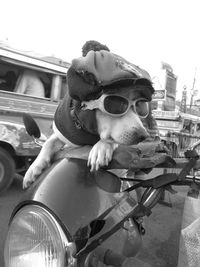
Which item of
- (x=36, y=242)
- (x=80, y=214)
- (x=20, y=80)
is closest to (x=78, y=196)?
(x=80, y=214)

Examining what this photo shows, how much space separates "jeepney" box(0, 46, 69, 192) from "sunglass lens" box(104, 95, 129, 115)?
3.11 m

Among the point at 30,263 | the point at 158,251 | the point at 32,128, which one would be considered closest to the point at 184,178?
the point at 30,263

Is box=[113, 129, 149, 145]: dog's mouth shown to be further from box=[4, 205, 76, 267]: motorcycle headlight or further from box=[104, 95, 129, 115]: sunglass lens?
box=[4, 205, 76, 267]: motorcycle headlight

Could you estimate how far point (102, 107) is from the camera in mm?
1233

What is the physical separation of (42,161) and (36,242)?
0.72 metres

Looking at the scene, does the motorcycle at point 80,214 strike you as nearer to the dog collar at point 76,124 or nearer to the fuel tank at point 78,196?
the fuel tank at point 78,196

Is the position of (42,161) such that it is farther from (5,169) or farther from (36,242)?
(5,169)

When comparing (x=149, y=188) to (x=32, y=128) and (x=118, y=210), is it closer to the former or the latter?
(x=118, y=210)

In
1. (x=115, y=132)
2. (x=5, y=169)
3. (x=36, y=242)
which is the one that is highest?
(x=115, y=132)

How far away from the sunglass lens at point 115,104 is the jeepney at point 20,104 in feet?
10.2

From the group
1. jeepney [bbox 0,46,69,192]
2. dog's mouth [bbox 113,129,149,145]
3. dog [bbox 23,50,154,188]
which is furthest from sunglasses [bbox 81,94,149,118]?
jeepney [bbox 0,46,69,192]

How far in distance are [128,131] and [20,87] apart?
362cm

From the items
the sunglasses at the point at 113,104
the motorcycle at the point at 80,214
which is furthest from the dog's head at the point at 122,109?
the motorcycle at the point at 80,214

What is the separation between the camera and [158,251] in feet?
6.86
